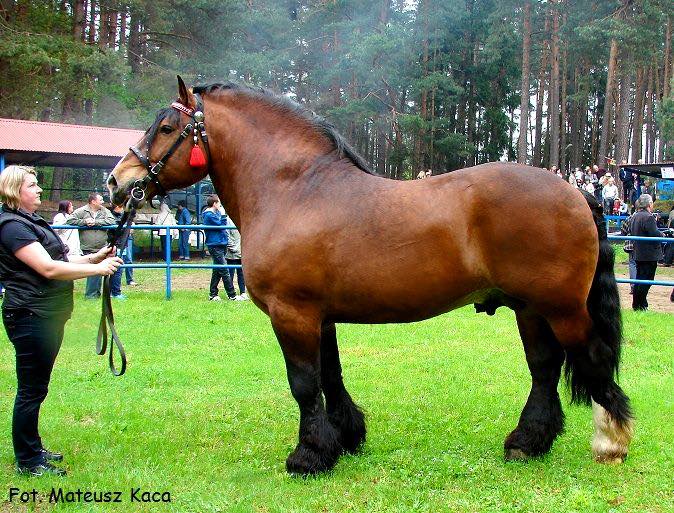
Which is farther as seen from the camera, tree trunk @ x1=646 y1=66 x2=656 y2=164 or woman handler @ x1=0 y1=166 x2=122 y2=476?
tree trunk @ x1=646 y1=66 x2=656 y2=164

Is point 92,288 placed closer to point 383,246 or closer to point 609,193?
point 383,246

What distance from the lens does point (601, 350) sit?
12.4ft

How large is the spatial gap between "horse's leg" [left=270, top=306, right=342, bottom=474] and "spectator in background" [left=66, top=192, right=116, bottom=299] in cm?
804

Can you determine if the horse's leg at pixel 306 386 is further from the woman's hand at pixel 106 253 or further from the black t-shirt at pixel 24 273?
the black t-shirt at pixel 24 273

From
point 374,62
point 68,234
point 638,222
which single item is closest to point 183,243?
point 68,234

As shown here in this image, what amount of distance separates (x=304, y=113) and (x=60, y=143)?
16027 mm

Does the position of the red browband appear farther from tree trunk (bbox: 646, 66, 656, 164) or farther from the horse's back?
tree trunk (bbox: 646, 66, 656, 164)

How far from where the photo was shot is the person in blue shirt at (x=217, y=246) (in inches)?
444

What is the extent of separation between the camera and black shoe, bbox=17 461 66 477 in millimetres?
3818

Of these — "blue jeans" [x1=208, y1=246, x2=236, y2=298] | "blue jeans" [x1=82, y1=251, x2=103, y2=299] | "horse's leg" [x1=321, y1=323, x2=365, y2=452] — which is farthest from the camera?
"blue jeans" [x1=208, y1=246, x2=236, y2=298]

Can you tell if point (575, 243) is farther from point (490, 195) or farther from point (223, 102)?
point (223, 102)

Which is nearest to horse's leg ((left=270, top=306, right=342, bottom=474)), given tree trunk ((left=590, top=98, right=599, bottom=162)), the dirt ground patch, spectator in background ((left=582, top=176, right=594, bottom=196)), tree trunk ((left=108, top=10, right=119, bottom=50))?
the dirt ground patch

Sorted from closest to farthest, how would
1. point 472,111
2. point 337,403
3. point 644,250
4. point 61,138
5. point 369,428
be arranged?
point 337,403 < point 369,428 < point 644,250 < point 61,138 < point 472,111

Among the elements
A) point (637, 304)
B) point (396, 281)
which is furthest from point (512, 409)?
point (637, 304)
